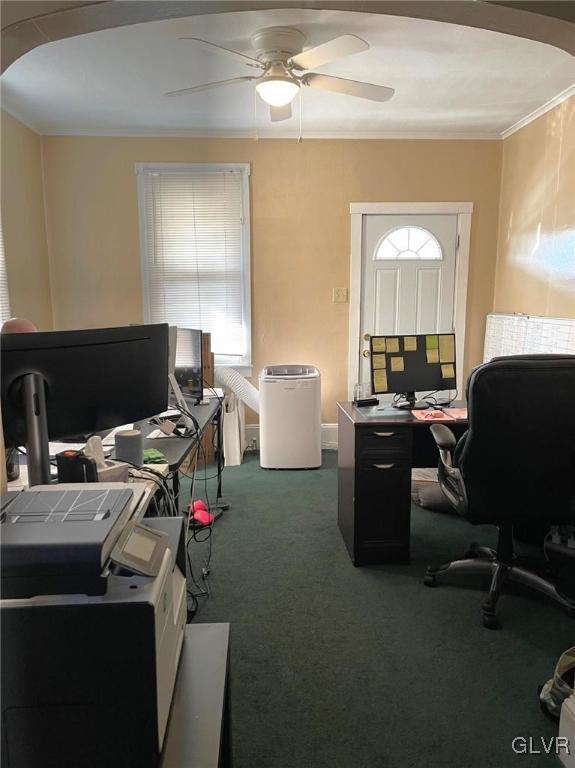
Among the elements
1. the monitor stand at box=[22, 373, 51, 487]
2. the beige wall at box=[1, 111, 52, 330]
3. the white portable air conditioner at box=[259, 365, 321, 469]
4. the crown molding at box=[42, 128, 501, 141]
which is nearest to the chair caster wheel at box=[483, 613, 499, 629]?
the monitor stand at box=[22, 373, 51, 487]

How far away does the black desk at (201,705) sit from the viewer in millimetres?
909

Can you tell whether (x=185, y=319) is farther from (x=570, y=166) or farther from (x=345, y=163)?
(x=570, y=166)

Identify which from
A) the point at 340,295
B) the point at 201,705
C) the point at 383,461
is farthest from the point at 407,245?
the point at 201,705

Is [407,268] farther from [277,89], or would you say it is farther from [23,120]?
[23,120]

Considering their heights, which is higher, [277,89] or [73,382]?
[277,89]

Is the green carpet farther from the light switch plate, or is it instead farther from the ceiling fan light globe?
the ceiling fan light globe

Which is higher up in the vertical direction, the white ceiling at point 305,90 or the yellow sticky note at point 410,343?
the white ceiling at point 305,90

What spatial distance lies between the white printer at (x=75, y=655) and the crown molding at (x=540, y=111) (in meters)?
A: 3.91

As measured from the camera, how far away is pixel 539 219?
3.64 metres

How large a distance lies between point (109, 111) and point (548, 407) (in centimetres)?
368

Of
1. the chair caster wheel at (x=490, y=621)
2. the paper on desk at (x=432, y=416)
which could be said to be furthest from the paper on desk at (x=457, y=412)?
the chair caster wheel at (x=490, y=621)

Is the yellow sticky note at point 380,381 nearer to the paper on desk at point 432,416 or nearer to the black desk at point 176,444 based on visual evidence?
the paper on desk at point 432,416

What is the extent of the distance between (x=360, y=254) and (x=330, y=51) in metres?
2.05

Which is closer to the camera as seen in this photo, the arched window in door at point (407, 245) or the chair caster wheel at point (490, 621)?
the chair caster wheel at point (490, 621)
